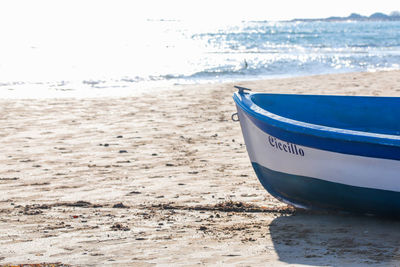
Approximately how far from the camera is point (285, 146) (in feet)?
14.9

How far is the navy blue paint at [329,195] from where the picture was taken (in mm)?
4312

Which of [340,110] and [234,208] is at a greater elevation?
[340,110]

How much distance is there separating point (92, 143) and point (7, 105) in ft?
15.8

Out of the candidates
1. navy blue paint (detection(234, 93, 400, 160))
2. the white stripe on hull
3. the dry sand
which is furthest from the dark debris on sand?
navy blue paint (detection(234, 93, 400, 160))

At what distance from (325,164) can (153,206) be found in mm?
1733

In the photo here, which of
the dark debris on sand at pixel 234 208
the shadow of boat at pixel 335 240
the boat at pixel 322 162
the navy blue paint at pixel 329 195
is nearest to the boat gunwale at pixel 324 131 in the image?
the boat at pixel 322 162

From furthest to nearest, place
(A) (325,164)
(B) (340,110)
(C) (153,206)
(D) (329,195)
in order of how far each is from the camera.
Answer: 1. (B) (340,110)
2. (C) (153,206)
3. (D) (329,195)
4. (A) (325,164)

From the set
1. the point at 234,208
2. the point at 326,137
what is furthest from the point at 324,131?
the point at 234,208

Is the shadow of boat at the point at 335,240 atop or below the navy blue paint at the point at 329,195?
below

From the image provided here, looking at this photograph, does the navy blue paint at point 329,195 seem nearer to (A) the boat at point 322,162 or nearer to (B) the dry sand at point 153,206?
(A) the boat at point 322,162

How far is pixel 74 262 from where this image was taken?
12.7 ft

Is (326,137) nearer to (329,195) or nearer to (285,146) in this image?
(285,146)

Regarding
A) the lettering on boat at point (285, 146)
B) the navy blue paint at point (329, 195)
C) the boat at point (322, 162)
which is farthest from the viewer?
the lettering on boat at point (285, 146)

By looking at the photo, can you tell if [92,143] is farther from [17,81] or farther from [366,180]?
[17,81]
